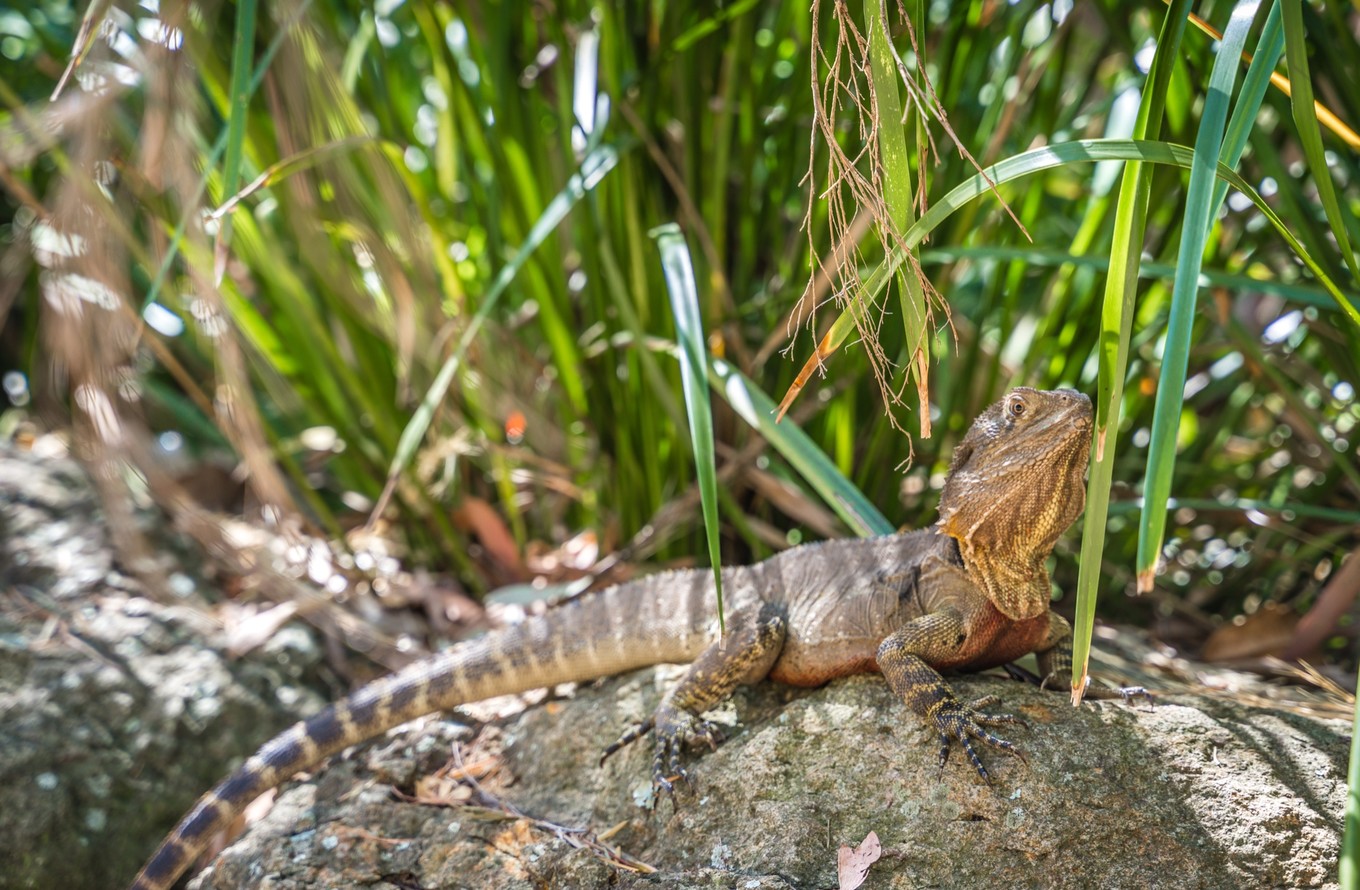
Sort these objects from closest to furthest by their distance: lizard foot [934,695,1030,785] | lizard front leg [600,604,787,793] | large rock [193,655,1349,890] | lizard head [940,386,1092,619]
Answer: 1. large rock [193,655,1349,890]
2. lizard foot [934,695,1030,785]
3. lizard head [940,386,1092,619]
4. lizard front leg [600,604,787,793]

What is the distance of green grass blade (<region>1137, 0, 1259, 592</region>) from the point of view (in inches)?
62.9

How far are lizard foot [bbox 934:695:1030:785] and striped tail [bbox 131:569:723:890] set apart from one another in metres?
0.87

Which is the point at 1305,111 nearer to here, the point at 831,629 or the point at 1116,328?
the point at 1116,328

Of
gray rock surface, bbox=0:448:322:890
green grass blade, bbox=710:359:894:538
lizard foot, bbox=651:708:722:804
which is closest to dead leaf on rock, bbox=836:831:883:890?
lizard foot, bbox=651:708:722:804

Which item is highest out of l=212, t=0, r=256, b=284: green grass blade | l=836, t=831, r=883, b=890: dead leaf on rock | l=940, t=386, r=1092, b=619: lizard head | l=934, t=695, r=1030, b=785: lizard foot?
l=212, t=0, r=256, b=284: green grass blade

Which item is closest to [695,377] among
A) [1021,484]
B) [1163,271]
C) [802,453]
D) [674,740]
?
[802,453]

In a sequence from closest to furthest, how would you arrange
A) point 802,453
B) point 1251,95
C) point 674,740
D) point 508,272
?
point 1251,95
point 674,740
point 802,453
point 508,272

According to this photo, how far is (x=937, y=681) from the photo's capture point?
2.52 metres

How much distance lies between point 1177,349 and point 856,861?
126 cm

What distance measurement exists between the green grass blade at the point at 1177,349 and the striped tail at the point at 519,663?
66.1 inches

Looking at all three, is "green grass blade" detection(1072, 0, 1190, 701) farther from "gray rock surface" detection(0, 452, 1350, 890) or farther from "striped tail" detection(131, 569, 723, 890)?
"striped tail" detection(131, 569, 723, 890)

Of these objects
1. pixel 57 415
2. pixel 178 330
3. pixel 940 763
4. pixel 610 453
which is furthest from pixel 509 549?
pixel 940 763

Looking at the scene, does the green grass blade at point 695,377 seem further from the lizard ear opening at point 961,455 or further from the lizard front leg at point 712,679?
the lizard ear opening at point 961,455

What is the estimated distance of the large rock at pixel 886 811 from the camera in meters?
2.20
